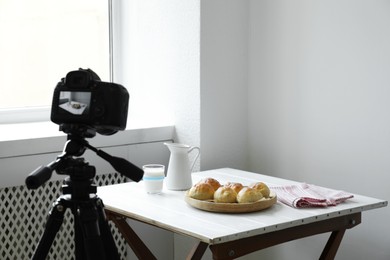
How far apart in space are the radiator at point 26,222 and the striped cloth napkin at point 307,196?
894mm

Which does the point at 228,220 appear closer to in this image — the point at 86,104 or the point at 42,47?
the point at 86,104

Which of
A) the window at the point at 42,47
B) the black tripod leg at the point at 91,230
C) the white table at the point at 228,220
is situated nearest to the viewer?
the black tripod leg at the point at 91,230

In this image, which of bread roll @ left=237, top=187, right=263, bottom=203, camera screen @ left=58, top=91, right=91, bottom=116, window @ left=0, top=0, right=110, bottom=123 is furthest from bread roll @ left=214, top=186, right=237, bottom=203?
window @ left=0, top=0, right=110, bottom=123

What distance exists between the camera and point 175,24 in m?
3.29

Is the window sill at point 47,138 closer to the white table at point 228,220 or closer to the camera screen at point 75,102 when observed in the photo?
the white table at point 228,220

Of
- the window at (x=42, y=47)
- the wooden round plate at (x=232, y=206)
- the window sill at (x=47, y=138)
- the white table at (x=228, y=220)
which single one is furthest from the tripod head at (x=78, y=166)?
the window at (x=42, y=47)

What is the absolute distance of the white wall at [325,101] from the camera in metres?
2.89

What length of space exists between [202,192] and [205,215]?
3.9 inches

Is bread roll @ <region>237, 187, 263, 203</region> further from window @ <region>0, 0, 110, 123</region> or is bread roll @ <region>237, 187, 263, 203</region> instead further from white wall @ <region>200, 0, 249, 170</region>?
window @ <region>0, 0, 110, 123</region>

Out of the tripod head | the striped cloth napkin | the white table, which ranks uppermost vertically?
the tripod head

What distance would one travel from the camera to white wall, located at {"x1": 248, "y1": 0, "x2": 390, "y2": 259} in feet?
9.49

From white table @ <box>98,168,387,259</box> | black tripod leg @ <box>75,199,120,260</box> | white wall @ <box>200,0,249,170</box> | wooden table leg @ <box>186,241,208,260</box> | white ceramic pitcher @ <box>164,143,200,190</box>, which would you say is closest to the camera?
Result: black tripod leg @ <box>75,199,120,260</box>

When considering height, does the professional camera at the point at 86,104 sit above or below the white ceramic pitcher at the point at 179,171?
above

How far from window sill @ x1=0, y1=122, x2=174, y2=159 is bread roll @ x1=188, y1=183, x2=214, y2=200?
26.5 inches
